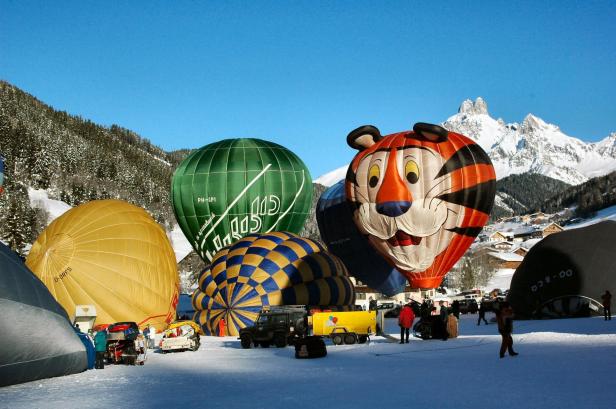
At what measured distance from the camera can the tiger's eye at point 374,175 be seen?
29.6 meters

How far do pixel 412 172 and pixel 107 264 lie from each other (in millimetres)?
11919

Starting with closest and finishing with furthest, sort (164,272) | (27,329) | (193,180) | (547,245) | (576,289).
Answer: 1. (27,329)
2. (164,272)
3. (576,289)
4. (547,245)
5. (193,180)

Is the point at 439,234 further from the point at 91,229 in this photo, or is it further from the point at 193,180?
the point at 193,180

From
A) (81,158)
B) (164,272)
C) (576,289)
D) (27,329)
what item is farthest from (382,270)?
(81,158)

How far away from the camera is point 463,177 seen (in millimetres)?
28953

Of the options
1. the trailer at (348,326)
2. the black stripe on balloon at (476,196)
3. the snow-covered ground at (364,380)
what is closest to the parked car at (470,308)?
the black stripe on balloon at (476,196)

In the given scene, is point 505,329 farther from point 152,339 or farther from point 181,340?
point 152,339

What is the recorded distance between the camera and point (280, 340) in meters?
24.5

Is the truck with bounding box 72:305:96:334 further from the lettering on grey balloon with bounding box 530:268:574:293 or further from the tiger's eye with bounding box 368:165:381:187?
the lettering on grey balloon with bounding box 530:268:574:293

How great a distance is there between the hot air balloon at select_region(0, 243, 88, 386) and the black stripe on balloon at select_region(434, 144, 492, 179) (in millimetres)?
16207

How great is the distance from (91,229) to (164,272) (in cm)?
337

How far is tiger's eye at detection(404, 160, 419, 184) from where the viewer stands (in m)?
28.8

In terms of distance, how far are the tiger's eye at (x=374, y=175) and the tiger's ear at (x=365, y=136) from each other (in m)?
1.92

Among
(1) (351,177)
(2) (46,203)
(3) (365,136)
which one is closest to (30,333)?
(1) (351,177)
